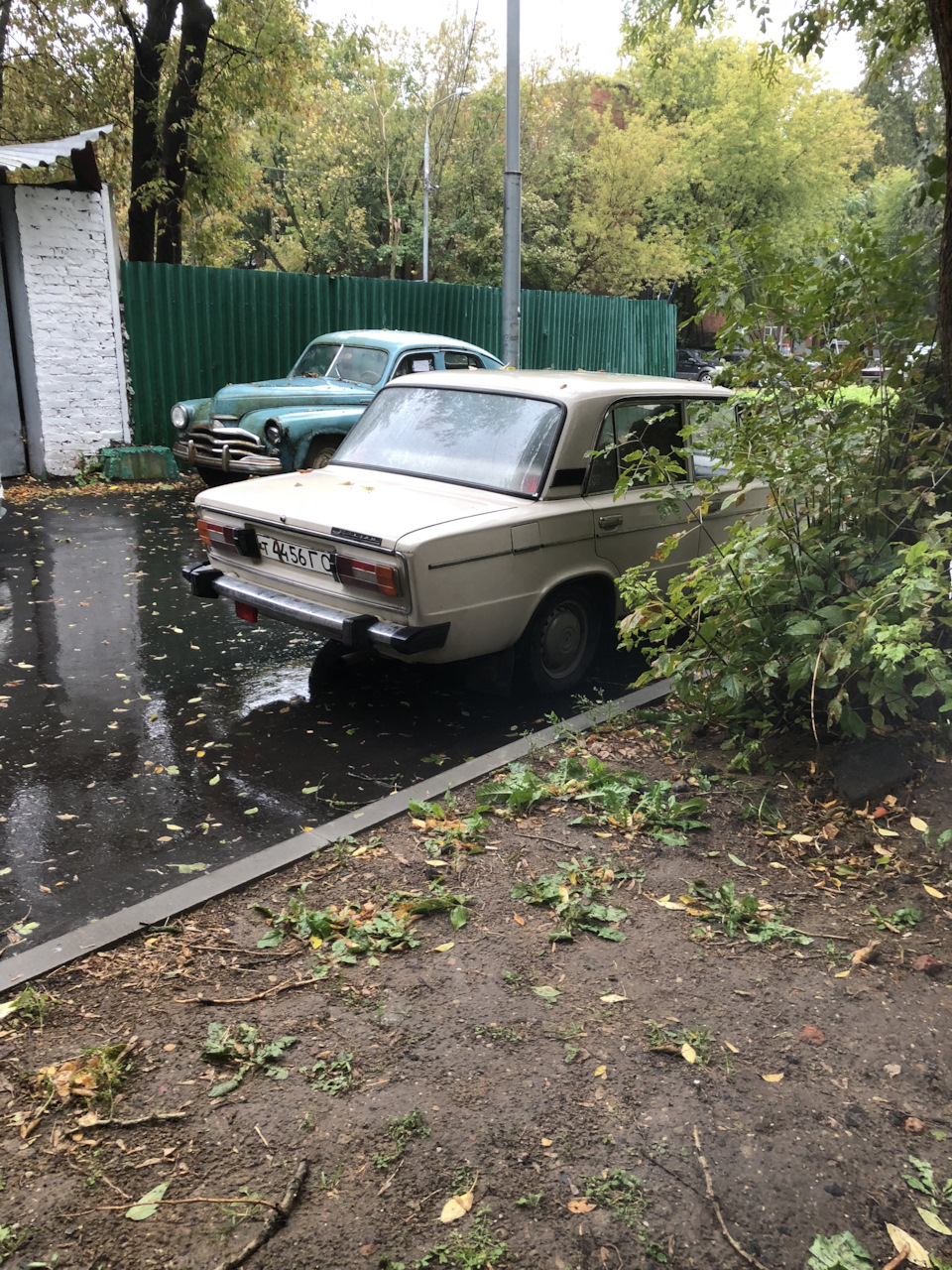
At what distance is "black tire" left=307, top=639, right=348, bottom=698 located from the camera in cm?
599

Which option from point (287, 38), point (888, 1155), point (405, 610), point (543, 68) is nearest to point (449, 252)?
point (543, 68)

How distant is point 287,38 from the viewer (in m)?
15.4

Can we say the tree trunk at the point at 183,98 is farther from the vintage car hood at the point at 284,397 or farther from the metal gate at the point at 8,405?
the vintage car hood at the point at 284,397

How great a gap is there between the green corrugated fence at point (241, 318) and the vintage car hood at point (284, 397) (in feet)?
9.86

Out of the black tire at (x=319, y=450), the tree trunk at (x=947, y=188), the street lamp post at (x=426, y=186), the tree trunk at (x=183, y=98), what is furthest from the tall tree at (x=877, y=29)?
the street lamp post at (x=426, y=186)

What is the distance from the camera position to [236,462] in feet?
34.4

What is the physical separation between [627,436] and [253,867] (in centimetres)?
327

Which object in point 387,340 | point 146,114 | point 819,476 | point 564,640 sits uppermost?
point 146,114

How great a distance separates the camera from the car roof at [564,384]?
5.71m

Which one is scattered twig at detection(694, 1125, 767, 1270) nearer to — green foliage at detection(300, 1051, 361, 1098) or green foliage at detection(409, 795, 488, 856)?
green foliage at detection(300, 1051, 361, 1098)

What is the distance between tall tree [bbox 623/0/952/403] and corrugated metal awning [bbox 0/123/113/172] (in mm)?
6096

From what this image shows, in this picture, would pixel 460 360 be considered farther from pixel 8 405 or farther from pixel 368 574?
pixel 368 574

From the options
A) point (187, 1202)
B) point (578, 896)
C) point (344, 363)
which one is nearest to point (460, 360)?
point (344, 363)

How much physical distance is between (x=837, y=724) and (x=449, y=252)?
37589 mm
